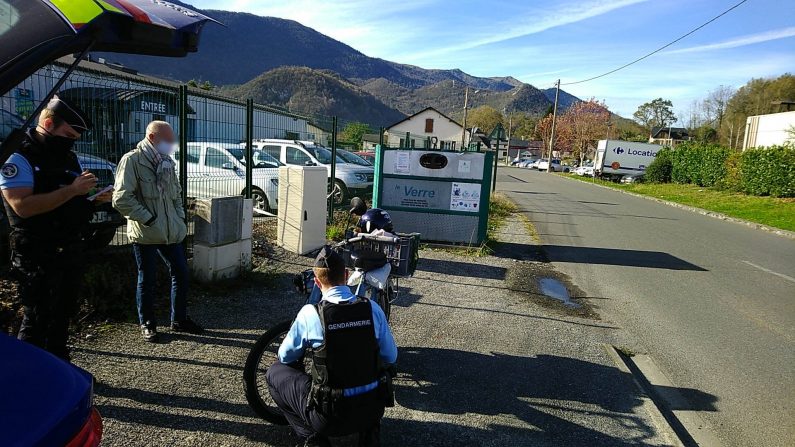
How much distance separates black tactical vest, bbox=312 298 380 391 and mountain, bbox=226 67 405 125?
404 feet

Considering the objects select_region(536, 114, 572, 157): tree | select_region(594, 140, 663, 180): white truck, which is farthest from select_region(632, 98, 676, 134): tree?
select_region(594, 140, 663, 180): white truck

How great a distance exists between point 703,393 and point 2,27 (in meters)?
5.20

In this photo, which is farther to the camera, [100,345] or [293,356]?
[100,345]

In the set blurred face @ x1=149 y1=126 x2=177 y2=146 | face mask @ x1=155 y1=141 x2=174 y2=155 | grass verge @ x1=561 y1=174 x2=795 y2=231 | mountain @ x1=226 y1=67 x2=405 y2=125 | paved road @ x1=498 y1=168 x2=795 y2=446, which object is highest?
mountain @ x1=226 y1=67 x2=405 y2=125

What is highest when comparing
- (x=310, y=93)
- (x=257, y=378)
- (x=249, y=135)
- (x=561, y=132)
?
(x=310, y=93)

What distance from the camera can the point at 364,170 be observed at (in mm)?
13484

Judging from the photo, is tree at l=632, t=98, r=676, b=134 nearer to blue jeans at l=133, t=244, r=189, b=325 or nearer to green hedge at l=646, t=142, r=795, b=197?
green hedge at l=646, t=142, r=795, b=197

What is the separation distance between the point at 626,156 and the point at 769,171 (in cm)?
2122

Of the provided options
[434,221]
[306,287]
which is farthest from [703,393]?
[434,221]

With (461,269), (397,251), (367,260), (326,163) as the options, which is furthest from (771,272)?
(326,163)

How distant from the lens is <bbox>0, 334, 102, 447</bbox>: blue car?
1363 mm

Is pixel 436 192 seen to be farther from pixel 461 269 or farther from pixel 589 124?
pixel 589 124

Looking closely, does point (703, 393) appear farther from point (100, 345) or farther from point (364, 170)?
point (364, 170)

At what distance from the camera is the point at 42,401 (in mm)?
1478
